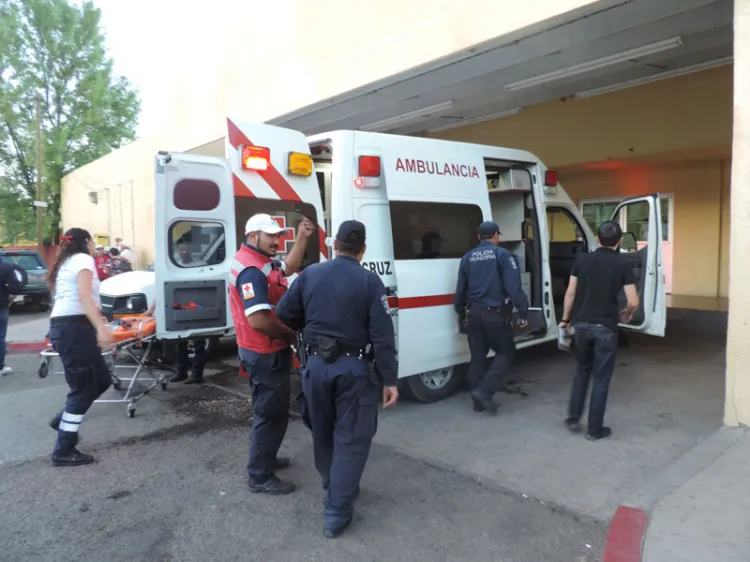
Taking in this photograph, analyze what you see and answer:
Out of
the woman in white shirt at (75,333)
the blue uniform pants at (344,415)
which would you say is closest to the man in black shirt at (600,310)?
the blue uniform pants at (344,415)

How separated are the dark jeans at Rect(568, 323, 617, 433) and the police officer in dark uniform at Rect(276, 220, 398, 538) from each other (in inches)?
80.1

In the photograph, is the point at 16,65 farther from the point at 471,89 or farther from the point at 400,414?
the point at 400,414

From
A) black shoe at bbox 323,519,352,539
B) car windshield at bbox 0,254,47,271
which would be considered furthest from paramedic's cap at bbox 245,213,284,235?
car windshield at bbox 0,254,47,271

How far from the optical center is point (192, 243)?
5.60m

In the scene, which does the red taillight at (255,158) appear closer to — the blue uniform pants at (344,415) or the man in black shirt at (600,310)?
the blue uniform pants at (344,415)

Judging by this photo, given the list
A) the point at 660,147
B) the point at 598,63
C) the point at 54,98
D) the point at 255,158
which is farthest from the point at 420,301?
the point at 54,98

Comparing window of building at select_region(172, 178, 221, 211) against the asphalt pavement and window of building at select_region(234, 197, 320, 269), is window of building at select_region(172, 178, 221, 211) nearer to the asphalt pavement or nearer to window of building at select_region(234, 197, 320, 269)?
window of building at select_region(234, 197, 320, 269)

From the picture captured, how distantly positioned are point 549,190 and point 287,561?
4.81 m

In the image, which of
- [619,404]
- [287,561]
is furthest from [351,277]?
[619,404]

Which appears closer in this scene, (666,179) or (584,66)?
(584,66)

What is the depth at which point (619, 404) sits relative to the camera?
546cm

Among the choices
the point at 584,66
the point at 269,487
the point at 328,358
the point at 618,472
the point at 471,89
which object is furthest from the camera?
the point at 471,89

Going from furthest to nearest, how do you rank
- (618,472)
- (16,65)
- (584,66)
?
(16,65), (584,66), (618,472)

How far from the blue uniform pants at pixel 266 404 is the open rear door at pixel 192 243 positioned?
2047mm
